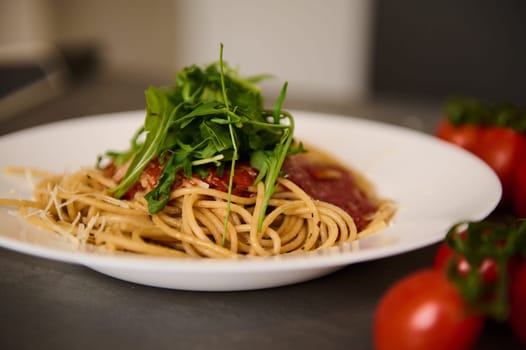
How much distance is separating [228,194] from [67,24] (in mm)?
8526

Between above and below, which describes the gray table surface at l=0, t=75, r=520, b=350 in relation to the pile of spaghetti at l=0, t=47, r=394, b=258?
below

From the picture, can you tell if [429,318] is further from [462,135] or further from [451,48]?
[451,48]

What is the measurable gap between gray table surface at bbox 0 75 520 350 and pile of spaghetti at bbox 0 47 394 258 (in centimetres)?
17

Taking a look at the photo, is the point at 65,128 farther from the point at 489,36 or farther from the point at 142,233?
the point at 489,36

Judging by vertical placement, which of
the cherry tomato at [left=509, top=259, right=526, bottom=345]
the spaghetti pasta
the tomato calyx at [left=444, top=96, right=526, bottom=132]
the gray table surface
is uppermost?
the tomato calyx at [left=444, top=96, right=526, bottom=132]

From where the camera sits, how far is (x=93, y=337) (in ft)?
5.74

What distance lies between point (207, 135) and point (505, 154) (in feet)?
4.46

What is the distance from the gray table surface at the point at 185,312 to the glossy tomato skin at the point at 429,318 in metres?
0.26

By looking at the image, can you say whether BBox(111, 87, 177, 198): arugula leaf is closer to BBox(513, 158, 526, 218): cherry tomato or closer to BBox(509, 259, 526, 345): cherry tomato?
BBox(509, 259, 526, 345): cherry tomato

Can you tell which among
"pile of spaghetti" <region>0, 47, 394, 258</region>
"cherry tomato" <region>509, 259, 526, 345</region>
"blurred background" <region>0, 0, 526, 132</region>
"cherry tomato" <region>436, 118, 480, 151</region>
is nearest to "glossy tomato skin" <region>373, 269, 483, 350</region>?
"cherry tomato" <region>509, 259, 526, 345</region>

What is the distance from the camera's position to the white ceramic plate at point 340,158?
1.67 m

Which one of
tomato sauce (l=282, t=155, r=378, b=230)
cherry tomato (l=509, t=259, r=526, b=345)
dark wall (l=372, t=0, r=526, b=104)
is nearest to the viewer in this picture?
cherry tomato (l=509, t=259, r=526, b=345)

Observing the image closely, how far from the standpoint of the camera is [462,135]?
307cm

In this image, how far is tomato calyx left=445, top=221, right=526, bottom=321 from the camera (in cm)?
141
